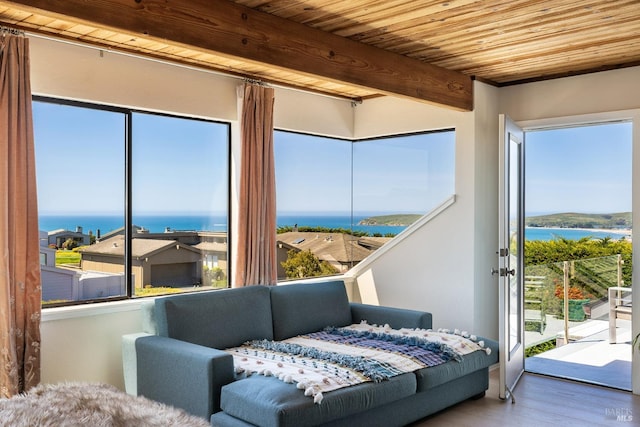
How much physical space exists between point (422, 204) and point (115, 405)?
4.20 meters

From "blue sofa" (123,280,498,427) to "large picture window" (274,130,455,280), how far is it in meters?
0.87

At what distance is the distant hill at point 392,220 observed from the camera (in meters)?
5.71

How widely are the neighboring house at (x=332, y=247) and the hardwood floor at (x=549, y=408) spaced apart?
1.83m

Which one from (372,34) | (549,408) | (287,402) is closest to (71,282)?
(287,402)

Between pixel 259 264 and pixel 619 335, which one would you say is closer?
pixel 259 264

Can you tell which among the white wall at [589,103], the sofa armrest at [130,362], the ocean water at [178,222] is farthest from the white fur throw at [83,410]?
the white wall at [589,103]

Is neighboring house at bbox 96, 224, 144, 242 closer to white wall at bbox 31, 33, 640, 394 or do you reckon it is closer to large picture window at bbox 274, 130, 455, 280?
white wall at bbox 31, 33, 640, 394

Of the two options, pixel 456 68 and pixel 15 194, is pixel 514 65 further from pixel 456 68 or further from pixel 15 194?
pixel 15 194

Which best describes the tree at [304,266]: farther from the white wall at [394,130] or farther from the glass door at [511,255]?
the glass door at [511,255]

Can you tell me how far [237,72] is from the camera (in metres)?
4.85

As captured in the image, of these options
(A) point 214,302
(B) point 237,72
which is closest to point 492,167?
(B) point 237,72

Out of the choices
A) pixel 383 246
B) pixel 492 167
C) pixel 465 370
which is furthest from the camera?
pixel 383 246

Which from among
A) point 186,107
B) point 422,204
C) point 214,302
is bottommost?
point 214,302

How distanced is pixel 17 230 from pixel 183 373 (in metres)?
1.26
